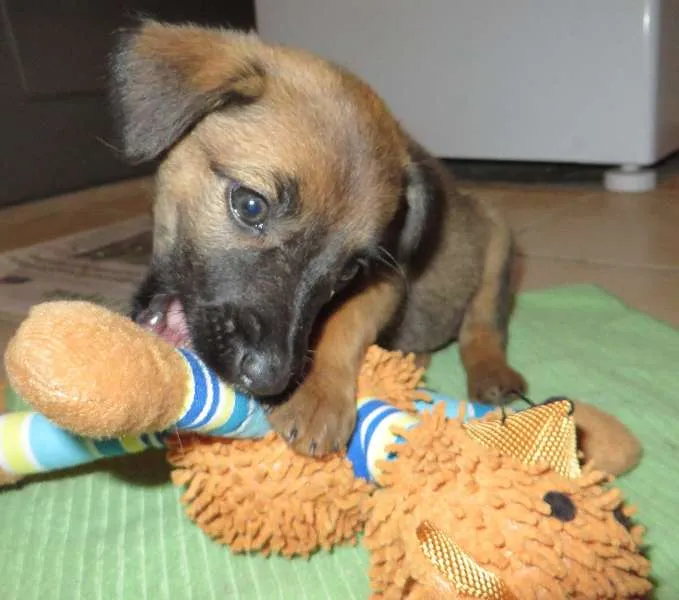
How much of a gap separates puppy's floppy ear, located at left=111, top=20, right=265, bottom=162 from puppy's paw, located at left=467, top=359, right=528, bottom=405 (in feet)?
2.59

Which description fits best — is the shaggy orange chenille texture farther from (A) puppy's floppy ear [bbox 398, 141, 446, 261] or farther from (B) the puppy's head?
(A) puppy's floppy ear [bbox 398, 141, 446, 261]

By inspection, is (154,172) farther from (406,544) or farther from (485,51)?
(485,51)

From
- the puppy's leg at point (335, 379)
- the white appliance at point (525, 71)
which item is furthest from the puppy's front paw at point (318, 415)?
the white appliance at point (525, 71)

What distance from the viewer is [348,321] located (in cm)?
154

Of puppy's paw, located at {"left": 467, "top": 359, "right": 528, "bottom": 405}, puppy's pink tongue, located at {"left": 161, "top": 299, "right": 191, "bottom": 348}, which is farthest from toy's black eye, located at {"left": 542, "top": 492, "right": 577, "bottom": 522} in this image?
puppy's paw, located at {"left": 467, "top": 359, "right": 528, "bottom": 405}

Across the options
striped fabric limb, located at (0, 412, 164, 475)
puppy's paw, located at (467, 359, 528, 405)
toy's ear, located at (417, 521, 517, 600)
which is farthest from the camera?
puppy's paw, located at (467, 359, 528, 405)

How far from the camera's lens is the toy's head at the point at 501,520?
0.78 meters

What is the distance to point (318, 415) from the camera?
1.18 meters

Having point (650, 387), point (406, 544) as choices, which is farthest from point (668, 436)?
point (406, 544)

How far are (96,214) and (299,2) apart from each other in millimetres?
1723

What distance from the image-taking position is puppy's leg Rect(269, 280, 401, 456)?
3.76ft

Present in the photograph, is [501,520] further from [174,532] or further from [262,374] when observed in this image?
[174,532]

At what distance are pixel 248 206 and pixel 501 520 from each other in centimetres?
76

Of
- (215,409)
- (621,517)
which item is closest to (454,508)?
(621,517)
